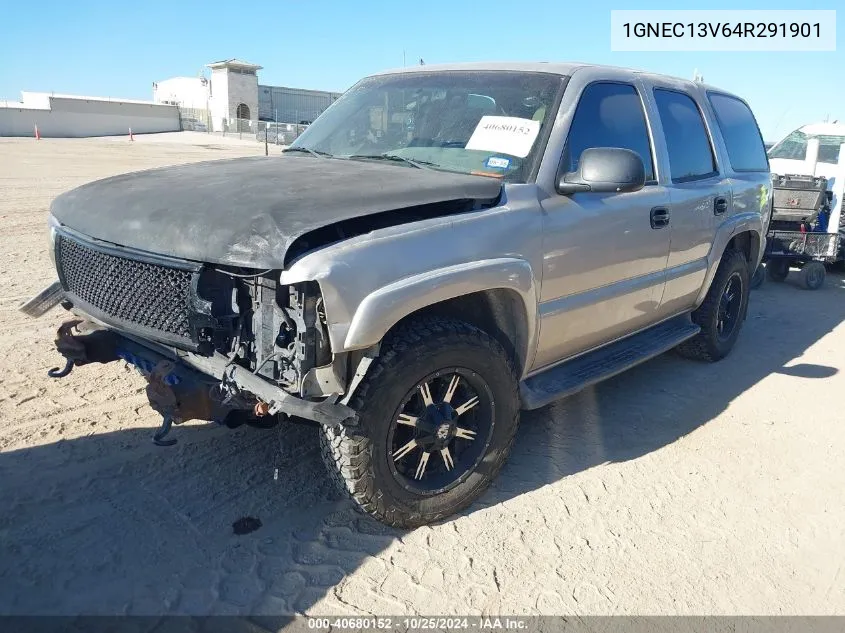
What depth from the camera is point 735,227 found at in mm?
4980

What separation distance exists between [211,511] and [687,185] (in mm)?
3445

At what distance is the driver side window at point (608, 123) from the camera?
351cm

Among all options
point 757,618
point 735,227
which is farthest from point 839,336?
point 757,618

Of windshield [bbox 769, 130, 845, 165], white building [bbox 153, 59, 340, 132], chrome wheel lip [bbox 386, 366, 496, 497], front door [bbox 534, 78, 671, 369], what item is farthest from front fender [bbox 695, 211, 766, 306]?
white building [bbox 153, 59, 340, 132]

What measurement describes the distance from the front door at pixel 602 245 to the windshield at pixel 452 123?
0.72 ft

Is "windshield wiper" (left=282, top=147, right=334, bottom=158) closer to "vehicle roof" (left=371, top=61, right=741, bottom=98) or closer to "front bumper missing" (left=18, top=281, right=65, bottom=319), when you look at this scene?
"vehicle roof" (left=371, top=61, right=741, bottom=98)

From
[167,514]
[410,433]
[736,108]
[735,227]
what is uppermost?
[736,108]

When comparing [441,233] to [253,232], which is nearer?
[253,232]

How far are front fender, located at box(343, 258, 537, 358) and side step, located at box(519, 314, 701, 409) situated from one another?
43cm

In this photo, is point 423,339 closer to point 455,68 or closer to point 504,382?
point 504,382

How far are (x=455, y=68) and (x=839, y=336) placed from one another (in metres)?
4.95

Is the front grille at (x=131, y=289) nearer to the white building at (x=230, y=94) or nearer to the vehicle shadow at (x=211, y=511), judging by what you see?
the vehicle shadow at (x=211, y=511)

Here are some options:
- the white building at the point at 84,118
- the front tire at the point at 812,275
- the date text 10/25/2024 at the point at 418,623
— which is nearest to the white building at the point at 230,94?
the white building at the point at 84,118

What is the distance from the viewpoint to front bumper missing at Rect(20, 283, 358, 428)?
2510 millimetres
